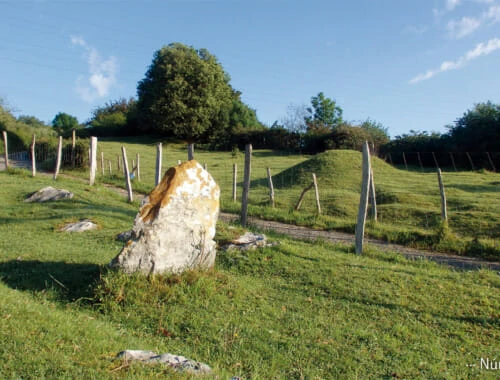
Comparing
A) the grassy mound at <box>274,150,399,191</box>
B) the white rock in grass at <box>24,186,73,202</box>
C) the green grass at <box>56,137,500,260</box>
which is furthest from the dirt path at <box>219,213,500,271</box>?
the grassy mound at <box>274,150,399,191</box>

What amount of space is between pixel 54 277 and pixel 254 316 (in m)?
3.29

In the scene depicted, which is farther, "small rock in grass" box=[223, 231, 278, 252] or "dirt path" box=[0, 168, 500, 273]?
"dirt path" box=[0, 168, 500, 273]

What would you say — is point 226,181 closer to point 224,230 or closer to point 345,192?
point 345,192

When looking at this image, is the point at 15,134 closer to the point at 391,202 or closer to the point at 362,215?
the point at 391,202

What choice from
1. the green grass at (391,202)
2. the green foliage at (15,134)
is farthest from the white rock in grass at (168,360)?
the green foliage at (15,134)

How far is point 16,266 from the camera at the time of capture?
726cm

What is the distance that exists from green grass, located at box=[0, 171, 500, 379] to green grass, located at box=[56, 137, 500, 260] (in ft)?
13.5

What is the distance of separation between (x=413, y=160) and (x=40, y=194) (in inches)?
1314

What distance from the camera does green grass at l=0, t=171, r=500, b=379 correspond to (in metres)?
4.34

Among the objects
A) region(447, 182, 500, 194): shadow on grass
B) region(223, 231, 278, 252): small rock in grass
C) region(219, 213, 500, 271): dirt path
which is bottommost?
region(219, 213, 500, 271): dirt path

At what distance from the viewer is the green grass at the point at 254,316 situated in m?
4.34

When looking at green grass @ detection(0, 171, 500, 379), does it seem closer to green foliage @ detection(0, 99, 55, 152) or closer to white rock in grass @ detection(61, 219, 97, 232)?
white rock in grass @ detection(61, 219, 97, 232)

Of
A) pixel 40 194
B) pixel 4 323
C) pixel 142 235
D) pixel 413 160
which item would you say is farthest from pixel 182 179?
pixel 413 160

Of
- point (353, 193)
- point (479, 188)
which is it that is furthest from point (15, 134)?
point (479, 188)
